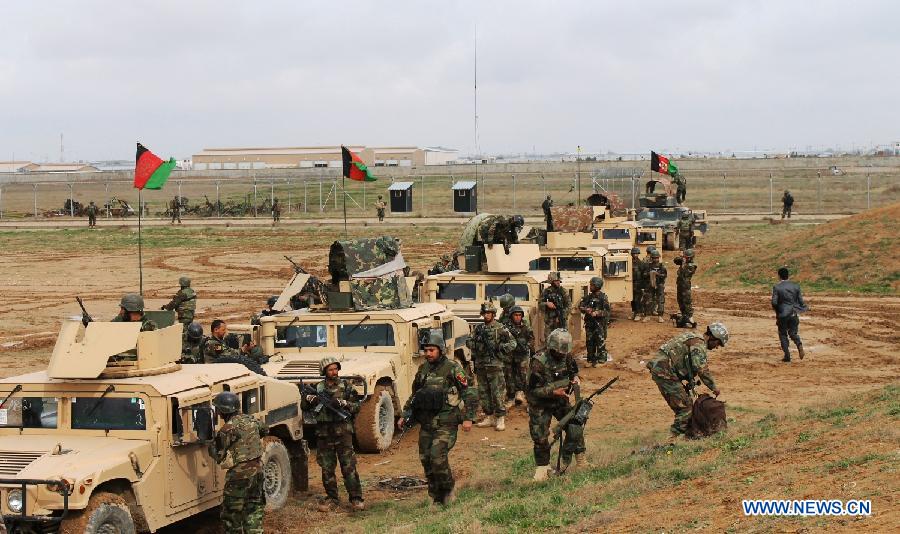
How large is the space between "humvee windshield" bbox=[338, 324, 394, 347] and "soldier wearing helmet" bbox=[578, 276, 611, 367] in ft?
16.8

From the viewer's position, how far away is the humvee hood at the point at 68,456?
815 centimetres

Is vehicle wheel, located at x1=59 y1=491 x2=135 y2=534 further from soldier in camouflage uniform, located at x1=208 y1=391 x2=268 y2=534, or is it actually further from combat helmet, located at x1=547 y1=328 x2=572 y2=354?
combat helmet, located at x1=547 y1=328 x2=572 y2=354

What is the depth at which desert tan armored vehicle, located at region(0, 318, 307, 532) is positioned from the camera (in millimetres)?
8297

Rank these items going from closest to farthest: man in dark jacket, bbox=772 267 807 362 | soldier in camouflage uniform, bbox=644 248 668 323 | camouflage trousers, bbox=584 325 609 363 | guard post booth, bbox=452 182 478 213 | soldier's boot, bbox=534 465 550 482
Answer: soldier's boot, bbox=534 465 550 482 < man in dark jacket, bbox=772 267 807 362 < camouflage trousers, bbox=584 325 609 363 < soldier in camouflage uniform, bbox=644 248 668 323 < guard post booth, bbox=452 182 478 213

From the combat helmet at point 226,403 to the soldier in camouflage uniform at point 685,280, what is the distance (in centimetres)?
1323

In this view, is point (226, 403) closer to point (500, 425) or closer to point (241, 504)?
point (241, 504)

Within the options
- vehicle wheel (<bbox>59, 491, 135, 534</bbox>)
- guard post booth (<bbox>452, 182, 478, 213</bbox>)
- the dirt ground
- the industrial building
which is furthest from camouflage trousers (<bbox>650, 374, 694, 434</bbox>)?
the industrial building

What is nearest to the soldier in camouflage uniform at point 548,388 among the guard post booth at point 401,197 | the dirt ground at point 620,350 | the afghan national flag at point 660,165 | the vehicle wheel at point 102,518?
the dirt ground at point 620,350

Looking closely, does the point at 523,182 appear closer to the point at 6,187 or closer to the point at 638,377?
the point at 6,187

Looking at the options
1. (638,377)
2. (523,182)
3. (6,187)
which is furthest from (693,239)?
(6,187)

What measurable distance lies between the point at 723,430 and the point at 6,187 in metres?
83.9

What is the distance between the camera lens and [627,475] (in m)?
9.97

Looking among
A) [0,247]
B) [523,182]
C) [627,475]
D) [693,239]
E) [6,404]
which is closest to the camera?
[6,404]

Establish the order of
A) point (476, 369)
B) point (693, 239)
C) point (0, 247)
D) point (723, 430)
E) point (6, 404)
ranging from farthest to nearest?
point (0, 247) → point (693, 239) → point (476, 369) → point (723, 430) → point (6, 404)
